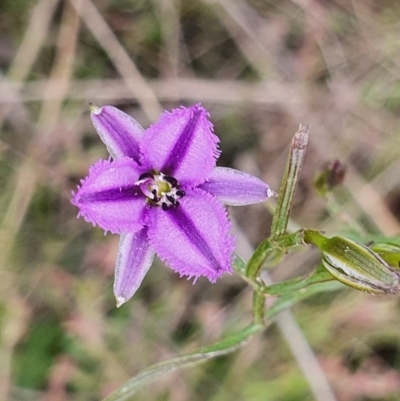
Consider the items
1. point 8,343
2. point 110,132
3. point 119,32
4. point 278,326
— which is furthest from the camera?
point 119,32

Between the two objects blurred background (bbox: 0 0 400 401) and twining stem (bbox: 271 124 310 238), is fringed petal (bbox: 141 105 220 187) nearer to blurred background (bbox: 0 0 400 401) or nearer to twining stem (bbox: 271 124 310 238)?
twining stem (bbox: 271 124 310 238)

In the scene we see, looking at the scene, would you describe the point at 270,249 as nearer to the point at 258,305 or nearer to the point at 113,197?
the point at 258,305

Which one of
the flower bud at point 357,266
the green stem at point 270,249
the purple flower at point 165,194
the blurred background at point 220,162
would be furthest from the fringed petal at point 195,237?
the blurred background at point 220,162

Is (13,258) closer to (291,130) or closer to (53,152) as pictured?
(53,152)

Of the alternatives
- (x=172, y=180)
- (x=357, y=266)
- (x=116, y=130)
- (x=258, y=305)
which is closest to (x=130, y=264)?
(x=172, y=180)

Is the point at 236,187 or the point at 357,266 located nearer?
the point at 357,266

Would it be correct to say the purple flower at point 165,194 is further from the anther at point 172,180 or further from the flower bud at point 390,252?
the flower bud at point 390,252

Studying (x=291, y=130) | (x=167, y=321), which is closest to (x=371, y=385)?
(x=167, y=321)
